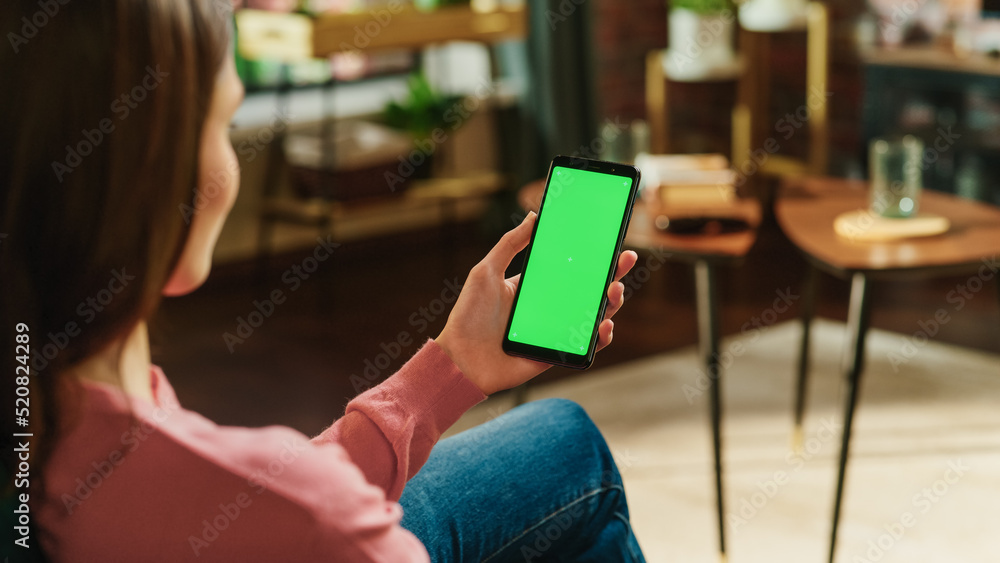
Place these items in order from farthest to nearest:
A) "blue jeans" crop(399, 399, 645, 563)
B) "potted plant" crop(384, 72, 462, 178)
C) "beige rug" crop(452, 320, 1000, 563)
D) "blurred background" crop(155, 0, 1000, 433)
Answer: "potted plant" crop(384, 72, 462, 178), "blurred background" crop(155, 0, 1000, 433), "beige rug" crop(452, 320, 1000, 563), "blue jeans" crop(399, 399, 645, 563)

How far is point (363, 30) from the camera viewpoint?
2973 mm

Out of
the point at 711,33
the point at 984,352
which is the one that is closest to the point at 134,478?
the point at 984,352

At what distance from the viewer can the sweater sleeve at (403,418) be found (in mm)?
768

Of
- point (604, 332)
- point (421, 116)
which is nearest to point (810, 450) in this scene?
point (604, 332)

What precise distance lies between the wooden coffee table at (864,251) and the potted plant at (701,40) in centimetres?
170

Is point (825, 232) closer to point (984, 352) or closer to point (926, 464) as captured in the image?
point (926, 464)

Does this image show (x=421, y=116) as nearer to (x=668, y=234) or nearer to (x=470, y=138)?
(x=470, y=138)

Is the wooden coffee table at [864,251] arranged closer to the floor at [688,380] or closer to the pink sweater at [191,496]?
the floor at [688,380]

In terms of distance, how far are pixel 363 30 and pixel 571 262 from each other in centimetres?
216

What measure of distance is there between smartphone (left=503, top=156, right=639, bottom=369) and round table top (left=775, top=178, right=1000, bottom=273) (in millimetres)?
660

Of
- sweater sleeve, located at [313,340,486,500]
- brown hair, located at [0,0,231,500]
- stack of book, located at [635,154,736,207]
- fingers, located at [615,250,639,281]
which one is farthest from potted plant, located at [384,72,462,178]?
brown hair, located at [0,0,231,500]

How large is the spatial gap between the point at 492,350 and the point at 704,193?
1136 millimetres

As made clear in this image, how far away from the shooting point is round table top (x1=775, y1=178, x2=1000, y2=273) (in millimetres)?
1535

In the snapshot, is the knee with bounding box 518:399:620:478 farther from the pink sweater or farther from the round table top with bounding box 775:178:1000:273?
the round table top with bounding box 775:178:1000:273
